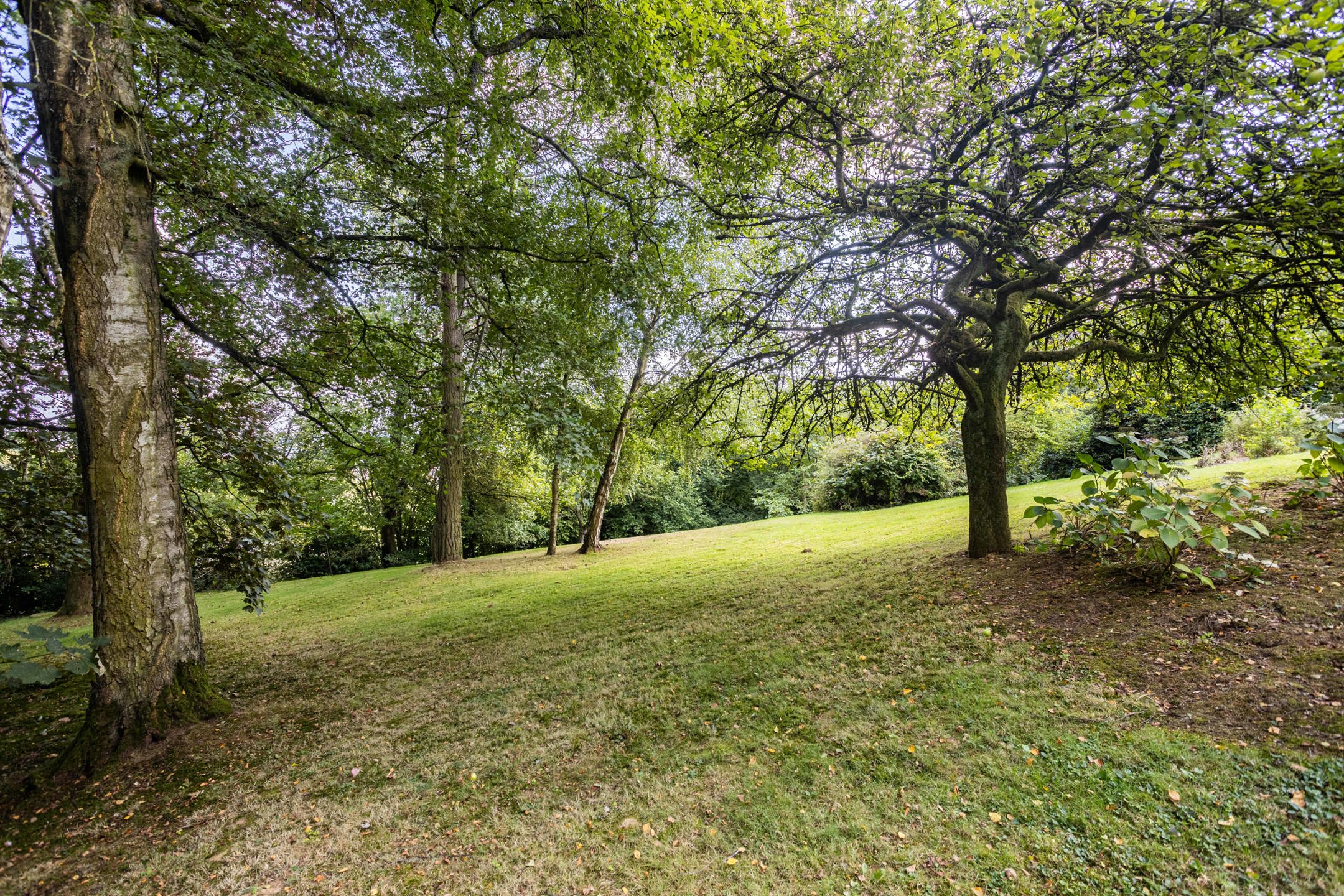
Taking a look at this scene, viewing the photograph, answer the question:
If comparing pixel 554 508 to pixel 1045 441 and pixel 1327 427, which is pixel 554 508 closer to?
pixel 1327 427

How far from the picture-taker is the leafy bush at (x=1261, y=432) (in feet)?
30.4

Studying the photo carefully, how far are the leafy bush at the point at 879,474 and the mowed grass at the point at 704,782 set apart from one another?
14539 millimetres

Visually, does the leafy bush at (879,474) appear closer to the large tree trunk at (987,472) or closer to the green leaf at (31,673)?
the large tree trunk at (987,472)

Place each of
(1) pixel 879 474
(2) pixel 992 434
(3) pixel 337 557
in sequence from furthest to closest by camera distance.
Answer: (3) pixel 337 557, (1) pixel 879 474, (2) pixel 992 434

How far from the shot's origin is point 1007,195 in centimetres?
416

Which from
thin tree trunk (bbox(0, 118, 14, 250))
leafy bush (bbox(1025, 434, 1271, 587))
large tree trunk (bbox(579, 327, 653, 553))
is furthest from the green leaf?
large tree trunk (bbox(579, 327, 653, 553))

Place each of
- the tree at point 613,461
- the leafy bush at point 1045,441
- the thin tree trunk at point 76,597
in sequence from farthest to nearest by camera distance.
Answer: the leafy bush at point 1045,441
the tree at point 613,461
the thin tree trunk at point 76,597

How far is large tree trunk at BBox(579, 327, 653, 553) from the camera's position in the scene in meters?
13.0

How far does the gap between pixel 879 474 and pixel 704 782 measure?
62.0 feet

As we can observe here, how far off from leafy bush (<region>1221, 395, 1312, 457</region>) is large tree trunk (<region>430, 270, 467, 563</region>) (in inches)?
482

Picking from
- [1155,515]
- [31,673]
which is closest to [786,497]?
[1155,515]

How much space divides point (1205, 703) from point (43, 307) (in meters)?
A: 10.3

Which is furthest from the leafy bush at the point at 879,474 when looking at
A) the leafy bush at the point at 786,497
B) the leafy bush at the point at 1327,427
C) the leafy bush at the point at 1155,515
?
the leafy bush at the point at 1155,515

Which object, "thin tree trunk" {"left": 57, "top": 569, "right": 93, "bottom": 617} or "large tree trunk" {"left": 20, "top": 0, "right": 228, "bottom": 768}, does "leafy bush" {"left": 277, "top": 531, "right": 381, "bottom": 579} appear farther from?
"large tree trunk" {"left": 20, "top": 0, "right": 228, "bottom": 768}
